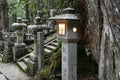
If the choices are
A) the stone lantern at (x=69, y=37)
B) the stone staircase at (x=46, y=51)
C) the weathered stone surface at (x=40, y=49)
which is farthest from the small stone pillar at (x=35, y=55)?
the stone lantern at (x=69, y=37)

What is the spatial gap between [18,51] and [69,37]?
672cm

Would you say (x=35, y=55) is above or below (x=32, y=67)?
above

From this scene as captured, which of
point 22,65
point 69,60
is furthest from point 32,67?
point 69,60

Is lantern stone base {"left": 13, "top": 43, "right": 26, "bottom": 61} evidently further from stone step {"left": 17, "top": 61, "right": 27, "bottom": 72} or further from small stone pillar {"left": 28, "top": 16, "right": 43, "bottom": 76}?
small stone pillar {"left": 28, "top": 16, "right": 43, "bottom": 76}

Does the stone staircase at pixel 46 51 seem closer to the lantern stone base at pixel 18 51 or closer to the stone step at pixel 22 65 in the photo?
the stone step at pixel 22 65

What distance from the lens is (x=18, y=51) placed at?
13.4m

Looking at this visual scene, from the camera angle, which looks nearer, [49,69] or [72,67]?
[72,67]

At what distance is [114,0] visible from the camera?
16.2ft

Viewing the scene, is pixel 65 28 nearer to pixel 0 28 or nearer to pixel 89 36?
pixel 89 36

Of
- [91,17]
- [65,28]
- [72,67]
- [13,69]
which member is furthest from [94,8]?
[13,69]

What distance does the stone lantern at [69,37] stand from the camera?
7411mm

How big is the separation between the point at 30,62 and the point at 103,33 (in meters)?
5.01

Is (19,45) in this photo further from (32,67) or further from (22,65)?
(32,67)

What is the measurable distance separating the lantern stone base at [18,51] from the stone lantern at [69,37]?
6.23 meters
